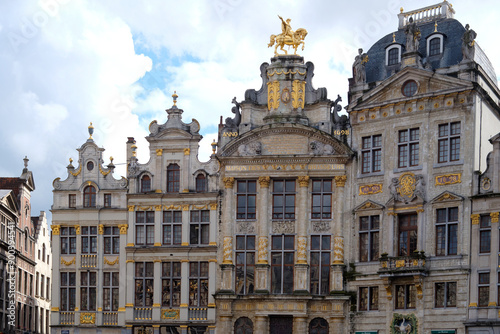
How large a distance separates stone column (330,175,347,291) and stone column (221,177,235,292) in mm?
4862

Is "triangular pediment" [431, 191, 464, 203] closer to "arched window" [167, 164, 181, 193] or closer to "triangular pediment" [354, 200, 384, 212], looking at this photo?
"triangular pediment" [354, 200, 384, 212]

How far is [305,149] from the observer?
51.7 m

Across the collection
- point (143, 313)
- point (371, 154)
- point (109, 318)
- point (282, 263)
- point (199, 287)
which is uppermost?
point (371, 154)

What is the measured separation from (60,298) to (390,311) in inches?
637

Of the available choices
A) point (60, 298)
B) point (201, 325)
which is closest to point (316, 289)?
point (201, 325)

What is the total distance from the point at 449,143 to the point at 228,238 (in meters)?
11.4

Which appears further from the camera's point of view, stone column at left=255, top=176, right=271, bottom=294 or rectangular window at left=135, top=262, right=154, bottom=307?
rectangular window at left=135, top=262, right=154, bottom=307

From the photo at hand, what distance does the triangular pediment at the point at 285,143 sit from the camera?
5141 centimetres

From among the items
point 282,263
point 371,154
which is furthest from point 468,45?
point 282,263

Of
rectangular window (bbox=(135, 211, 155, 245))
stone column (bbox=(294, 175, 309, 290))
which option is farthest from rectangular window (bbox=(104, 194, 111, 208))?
stone column (bbox=(294, 175, 309, 290))

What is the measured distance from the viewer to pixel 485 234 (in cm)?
4725

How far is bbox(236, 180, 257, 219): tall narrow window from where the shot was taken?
51.8 metres

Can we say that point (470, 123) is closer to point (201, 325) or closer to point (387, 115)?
point (387, 115)

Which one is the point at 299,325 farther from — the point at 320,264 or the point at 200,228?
the point at 200,228
